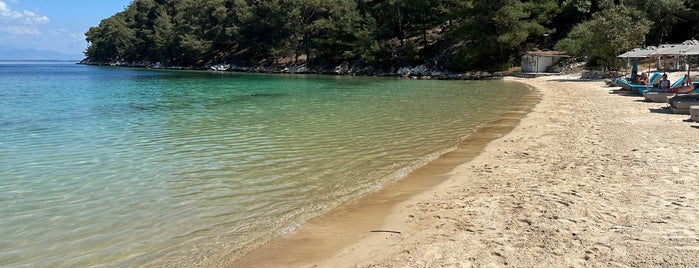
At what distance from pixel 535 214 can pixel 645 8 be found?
4964 cm

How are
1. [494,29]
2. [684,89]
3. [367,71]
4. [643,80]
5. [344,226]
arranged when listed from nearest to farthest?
[344,226] < [684,89] < [643,80] < [494,29] < [367,71]

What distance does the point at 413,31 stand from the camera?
66.6 m

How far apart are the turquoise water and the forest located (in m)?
30.2

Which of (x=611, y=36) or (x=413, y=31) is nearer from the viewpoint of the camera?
(x=611, y=36)

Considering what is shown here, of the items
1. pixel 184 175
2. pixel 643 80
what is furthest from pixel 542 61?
pixel 184 175

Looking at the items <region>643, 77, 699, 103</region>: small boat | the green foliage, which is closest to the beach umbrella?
<region>643, 77, 699, 103</region>: small boat

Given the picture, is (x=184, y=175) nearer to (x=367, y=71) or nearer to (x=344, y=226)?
(x=344, y=226)

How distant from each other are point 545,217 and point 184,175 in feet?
22.0

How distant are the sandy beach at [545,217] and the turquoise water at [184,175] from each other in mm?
1115

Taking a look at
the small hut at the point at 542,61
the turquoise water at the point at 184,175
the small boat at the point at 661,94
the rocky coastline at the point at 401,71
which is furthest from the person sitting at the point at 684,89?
the small hut at the point at 542,61

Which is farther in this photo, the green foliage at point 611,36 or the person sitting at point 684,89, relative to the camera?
the green foliage at point 611,36

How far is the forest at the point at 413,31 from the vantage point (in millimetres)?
43500

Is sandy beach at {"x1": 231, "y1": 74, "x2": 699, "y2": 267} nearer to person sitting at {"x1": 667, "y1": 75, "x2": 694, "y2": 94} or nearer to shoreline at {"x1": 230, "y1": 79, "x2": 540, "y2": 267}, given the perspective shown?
shoreline at {"x1": 230, "y1": 79, "x2": 540, "y2": 267}

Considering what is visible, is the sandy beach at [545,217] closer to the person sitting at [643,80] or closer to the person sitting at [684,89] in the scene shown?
the person sitting at [684,89]
